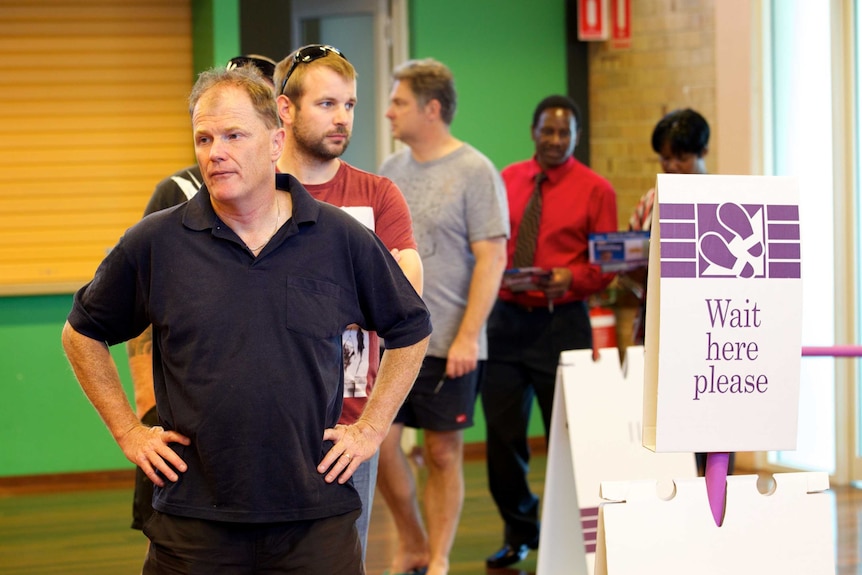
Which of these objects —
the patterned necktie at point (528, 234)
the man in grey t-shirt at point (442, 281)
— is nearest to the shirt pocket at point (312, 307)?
the man in grey t-shirt at point (442, 281)

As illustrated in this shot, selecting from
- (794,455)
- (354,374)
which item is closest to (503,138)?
(794,455)

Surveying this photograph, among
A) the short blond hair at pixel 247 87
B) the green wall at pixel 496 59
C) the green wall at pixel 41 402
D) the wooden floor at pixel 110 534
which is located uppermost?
the green wall at pixel 496 59

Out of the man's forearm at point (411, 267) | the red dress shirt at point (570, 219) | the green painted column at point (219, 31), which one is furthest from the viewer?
the green painted column at point (219, 31)

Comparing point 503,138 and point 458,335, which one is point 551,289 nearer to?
point 458,335

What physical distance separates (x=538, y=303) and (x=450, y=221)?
0.70 metres

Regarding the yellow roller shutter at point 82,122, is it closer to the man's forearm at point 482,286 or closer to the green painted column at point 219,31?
the green painted column at point 219,31

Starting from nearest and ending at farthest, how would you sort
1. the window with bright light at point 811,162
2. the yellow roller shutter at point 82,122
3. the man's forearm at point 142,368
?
1. the man's forearm at point 142,368
2. the window with bright light at point 811,162
3. the yellow roller shutter at point 82,122

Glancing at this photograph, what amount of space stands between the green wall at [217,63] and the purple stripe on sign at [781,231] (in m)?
4.40

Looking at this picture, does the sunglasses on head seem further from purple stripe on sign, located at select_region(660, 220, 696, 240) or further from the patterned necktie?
the patterned necktie

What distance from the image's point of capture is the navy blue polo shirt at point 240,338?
88.2 inches

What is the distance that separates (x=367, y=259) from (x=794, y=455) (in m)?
4.51

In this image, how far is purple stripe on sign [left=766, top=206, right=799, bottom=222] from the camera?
2443mm

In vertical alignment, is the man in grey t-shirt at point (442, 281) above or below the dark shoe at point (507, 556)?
above

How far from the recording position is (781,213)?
2449mm
